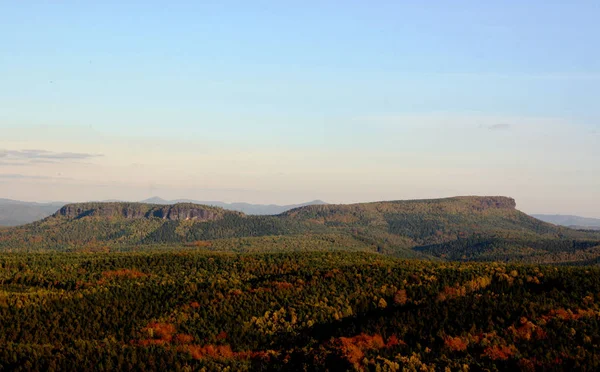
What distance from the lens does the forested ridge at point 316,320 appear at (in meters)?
88.9

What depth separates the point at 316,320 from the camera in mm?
119812

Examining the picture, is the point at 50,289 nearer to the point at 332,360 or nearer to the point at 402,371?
the point at 332,360

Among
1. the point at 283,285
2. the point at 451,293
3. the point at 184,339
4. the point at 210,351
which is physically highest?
the point at 451,293

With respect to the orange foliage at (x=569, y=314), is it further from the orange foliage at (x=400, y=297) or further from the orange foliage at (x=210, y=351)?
the orange foliage at (x=210, y=351)

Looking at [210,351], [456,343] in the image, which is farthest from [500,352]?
[210,351]

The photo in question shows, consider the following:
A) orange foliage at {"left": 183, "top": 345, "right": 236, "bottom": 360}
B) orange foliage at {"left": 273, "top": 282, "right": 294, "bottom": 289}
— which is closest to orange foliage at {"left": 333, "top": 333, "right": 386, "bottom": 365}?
orange foliage at {"left": 183, "top": 345, "right": 236, "bottom": 360}

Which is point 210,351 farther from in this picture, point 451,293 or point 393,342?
point 451,293

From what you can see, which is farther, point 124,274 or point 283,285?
point 124,274

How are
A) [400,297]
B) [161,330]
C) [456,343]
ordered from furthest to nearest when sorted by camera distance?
[400,297] → [161,330] → [456,343]

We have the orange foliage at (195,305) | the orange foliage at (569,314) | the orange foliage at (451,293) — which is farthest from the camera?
the orange foliage at (195,305)

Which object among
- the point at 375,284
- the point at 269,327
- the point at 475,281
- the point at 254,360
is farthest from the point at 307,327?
the point at 475,281

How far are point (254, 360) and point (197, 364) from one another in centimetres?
1134

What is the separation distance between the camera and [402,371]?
80.6 meters

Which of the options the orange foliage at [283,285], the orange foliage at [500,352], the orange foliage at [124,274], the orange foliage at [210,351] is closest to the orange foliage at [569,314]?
the orange foliage at [500,352]
